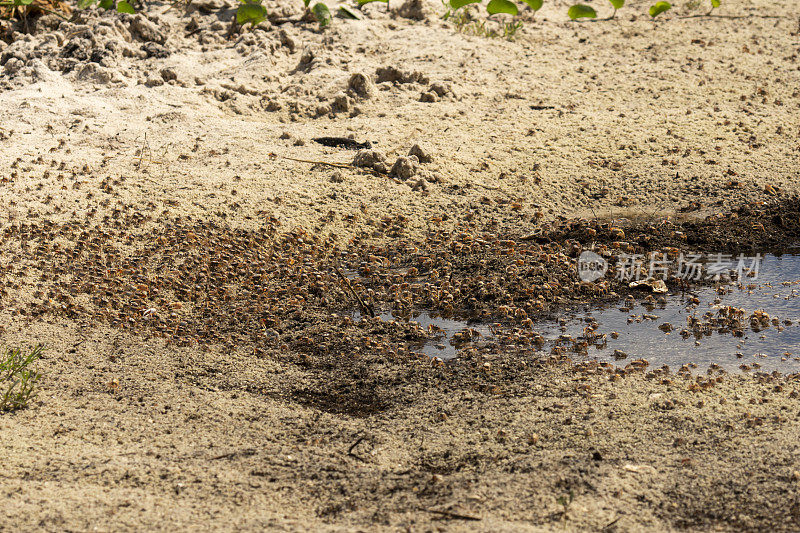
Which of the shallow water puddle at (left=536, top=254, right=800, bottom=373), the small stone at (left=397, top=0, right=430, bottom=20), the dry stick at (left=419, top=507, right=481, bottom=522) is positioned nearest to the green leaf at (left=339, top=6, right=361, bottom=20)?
the small stone at (left=397, top=0, right=430, bottom=20)

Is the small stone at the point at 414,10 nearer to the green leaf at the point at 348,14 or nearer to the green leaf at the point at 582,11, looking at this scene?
the green leaf at the point at 348,14

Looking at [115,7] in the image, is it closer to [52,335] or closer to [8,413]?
[52,335]

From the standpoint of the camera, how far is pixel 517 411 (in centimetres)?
294

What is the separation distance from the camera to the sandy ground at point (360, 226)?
248 cm

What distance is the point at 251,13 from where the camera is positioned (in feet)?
19.6

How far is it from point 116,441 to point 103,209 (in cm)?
190

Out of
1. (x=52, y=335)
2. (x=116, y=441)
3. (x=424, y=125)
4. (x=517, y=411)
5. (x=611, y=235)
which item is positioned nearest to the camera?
(x=116, y=441)

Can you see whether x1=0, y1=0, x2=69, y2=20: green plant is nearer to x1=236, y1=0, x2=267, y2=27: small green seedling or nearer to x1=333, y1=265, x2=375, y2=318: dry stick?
x1=236, y1=0, x2=267, y2=27: small green seedling

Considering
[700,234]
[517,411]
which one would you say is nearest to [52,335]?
[517,411]

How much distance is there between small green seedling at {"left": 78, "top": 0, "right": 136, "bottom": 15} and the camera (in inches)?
231

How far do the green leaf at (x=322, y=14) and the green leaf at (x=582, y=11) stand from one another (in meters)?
1.92

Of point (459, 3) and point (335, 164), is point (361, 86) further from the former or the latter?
point (459, 3)

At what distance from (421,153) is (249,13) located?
205cm

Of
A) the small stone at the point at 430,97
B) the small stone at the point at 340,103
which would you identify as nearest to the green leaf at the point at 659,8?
the small stone at the point at 430,97
